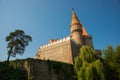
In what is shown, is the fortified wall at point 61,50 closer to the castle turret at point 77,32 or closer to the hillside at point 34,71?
the castle turret at point 77,32

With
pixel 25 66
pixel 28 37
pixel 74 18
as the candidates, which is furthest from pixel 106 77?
pixel 74 18

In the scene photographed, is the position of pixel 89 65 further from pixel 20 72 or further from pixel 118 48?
pixel 20 72

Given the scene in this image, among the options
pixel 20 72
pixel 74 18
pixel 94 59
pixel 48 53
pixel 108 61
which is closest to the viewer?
pixel 20 72

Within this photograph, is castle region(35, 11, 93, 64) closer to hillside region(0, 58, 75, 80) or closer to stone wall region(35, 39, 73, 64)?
stone wall region(35, 39, 73, 64)

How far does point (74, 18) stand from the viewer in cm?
3969

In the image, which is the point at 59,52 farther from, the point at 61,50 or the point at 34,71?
the point at 34,71

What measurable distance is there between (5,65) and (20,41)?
425 centimetres

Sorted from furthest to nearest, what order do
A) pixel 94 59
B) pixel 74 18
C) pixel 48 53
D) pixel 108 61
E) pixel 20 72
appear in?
pixel 74 18
pixel 48 53
pixel 108 61
pixel 94 59
pixel 20 72

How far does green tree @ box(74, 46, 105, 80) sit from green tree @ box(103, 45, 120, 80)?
7.63 feet

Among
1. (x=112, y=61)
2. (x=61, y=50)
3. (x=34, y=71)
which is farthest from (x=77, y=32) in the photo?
(x=34, y=71)

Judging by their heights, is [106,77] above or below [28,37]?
below

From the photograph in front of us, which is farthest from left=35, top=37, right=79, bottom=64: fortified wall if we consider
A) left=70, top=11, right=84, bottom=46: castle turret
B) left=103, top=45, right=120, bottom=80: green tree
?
left=103, top=45, right=120, bottom=80: green tree

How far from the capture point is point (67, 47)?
111ft

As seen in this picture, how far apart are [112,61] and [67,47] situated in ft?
26.5
